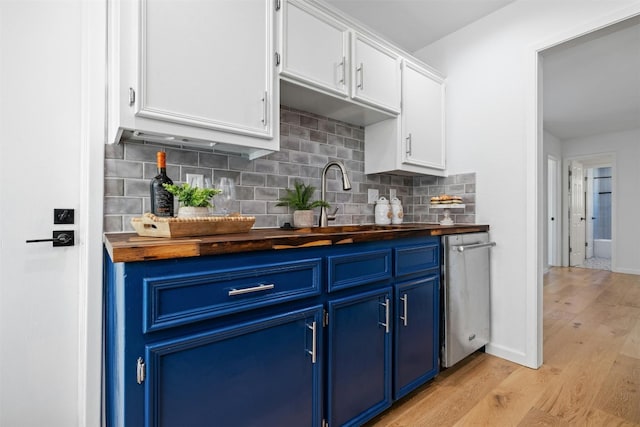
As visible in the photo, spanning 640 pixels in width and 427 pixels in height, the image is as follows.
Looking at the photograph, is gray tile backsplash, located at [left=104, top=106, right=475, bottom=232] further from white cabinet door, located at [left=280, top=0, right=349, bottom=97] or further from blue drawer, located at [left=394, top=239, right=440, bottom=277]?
blue drawer, located at [left=394, top=239, right=440, bottom=277]

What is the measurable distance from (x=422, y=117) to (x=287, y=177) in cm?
121

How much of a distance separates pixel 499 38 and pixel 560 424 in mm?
2538

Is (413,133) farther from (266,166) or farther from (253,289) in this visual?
(253,289)

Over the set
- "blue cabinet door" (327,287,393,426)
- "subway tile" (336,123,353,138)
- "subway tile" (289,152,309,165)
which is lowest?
"blue cabinet door" (327,287,393,426)

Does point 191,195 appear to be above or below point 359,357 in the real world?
above

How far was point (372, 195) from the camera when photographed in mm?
2596

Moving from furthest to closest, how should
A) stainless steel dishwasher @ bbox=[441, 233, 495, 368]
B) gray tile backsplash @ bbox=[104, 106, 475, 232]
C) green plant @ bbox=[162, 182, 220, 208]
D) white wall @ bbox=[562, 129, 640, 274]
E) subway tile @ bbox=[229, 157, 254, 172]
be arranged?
white wall @ bbox=[562, 129, 640, 274]
stainless steel dishwasher @ bbox=[441, 233, 495, 368]
subway tile @ bbox=[229, 157, 254, 172]
gray tile backsplash @ bbox=[104, 106, 475, 232]
green plant @ bbox=[162, 182, 220, 208]

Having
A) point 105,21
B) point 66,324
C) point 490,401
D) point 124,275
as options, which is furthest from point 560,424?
point 105,21

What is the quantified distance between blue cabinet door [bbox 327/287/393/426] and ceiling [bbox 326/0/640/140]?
207cm

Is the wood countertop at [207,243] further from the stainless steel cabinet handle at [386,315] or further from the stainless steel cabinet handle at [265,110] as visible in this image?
the stainless steel cabinet handle at [265,110]

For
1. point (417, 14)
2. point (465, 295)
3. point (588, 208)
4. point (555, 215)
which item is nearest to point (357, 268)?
point (465, 295)

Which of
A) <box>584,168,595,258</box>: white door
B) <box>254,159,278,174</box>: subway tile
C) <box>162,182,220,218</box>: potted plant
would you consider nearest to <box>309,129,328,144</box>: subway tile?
<box>254,159,278,174</box>: subway tile

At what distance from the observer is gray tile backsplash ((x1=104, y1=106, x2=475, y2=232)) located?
1.45 meters

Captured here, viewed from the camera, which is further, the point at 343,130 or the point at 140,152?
the point at 343,130
